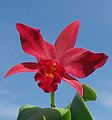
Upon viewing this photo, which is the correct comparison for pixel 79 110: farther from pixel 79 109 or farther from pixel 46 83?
pixel 46 83

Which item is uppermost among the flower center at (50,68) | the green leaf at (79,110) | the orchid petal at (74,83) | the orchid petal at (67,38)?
the orchid petal at (67,38)

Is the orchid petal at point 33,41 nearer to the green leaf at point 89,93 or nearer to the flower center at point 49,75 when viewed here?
the flower center at point 49,75

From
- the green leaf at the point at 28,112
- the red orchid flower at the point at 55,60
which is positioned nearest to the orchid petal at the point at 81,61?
the red orchid flower at the point at 55,60

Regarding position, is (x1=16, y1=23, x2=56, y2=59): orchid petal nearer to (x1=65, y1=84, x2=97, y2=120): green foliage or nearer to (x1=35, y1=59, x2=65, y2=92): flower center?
(x1=35, y1=59, x2=65, y2=92): flower center

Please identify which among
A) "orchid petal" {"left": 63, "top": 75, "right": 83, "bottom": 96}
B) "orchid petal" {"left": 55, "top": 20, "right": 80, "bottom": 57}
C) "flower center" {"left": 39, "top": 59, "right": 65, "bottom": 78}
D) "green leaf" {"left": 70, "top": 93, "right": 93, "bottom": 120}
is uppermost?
"orchid petal" {"left": 55, "top": 20, "right": 80, "bottom": 57}

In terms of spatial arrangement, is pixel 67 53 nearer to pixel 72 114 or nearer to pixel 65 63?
pixel 65 63

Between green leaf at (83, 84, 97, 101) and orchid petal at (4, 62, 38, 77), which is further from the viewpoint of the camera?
green leaf at (83, 84, 97, 101)

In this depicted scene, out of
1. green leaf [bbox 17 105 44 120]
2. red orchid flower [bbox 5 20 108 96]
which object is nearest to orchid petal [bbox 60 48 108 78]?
red orchid flower [bbox 5 20 108 96]
